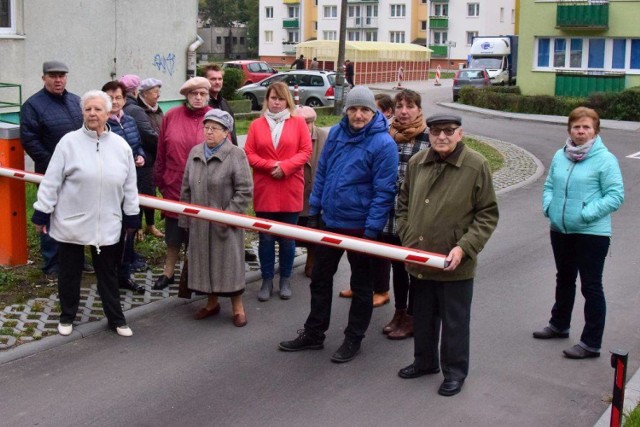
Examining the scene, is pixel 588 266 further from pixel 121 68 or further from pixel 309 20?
pixel 309 20

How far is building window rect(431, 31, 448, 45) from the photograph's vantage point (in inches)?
3278

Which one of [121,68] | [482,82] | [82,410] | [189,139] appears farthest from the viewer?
[482,82]

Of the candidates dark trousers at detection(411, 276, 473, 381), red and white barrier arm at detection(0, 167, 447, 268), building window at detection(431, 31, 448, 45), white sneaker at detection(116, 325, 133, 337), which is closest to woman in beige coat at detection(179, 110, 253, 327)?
red and white barrier arm at detection(0, 167, 447, 268)

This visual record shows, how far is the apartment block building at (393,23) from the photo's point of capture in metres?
81.1

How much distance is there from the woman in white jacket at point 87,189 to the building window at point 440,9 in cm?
7877

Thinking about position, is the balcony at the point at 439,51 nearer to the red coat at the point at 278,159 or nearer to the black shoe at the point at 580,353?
the red coat at the point at 278,159

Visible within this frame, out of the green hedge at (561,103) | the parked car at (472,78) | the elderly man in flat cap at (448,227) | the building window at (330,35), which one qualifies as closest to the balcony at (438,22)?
the building window at (330,35)

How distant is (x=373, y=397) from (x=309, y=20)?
89153 mm

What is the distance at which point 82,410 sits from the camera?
5.70 metres

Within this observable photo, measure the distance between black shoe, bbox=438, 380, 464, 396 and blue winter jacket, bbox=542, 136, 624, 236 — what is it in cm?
150

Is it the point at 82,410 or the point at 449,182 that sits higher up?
the point at 449,182

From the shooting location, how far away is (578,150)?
6.60 metres

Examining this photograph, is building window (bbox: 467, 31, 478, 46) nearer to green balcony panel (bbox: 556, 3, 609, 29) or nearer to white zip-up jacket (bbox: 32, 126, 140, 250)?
green balcony panel (bbox: 556, 3, 609, 29)

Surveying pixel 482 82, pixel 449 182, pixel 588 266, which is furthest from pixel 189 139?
pixel 482 82
